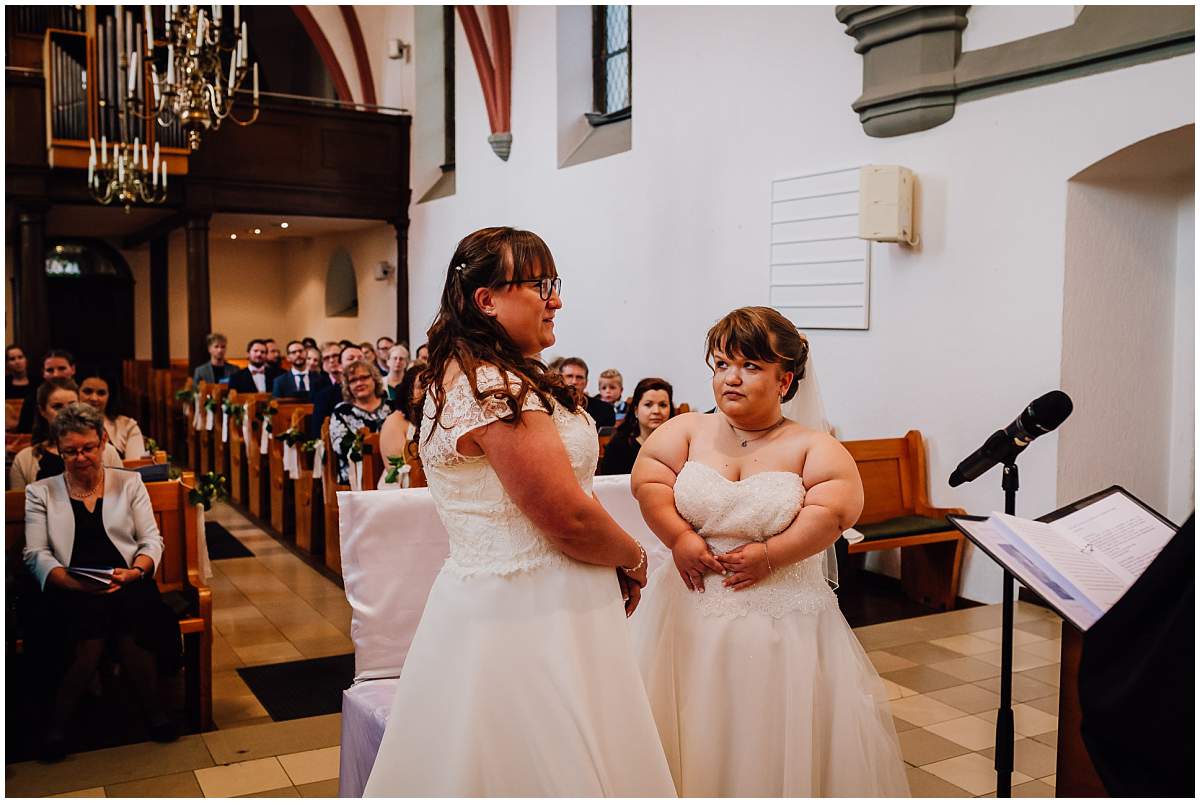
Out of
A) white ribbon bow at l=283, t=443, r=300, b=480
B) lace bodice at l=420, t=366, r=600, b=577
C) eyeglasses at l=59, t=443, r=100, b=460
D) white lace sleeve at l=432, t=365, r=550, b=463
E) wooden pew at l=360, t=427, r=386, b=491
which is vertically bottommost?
white ribbon bow at l=283, t=443, r=300, b=480

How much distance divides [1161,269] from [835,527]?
4395 mm

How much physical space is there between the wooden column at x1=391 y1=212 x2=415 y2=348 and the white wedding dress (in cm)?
1107

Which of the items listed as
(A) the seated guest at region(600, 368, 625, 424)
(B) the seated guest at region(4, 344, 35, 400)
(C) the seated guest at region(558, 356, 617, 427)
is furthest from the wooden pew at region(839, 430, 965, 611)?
(B) the seated guest at region(4, 344, 35, 400)

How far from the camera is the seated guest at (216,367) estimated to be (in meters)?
10.5

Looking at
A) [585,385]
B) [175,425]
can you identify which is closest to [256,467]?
[585,385]

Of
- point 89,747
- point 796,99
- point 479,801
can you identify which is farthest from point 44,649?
point 796,99

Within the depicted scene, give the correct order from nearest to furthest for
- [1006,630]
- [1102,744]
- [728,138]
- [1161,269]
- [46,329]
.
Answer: [1102,744]
[1006,630]
[1161,269]
[728,138]
[46,329]

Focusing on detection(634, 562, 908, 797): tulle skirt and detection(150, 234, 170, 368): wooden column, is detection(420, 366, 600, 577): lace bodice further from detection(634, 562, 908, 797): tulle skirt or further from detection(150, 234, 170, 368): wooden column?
detection(150, 234, 170, 368): wooden column

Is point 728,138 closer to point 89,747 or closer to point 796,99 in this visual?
point 796,99

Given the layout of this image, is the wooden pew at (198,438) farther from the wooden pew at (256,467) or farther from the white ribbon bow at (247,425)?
the wooden pew at (256,467)

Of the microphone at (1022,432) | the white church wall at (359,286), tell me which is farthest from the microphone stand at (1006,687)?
the white church wall at (359,286)

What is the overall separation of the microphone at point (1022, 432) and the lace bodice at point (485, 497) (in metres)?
1.09

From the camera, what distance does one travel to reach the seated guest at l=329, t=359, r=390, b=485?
21.2ft

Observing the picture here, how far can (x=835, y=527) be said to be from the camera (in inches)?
98.1
